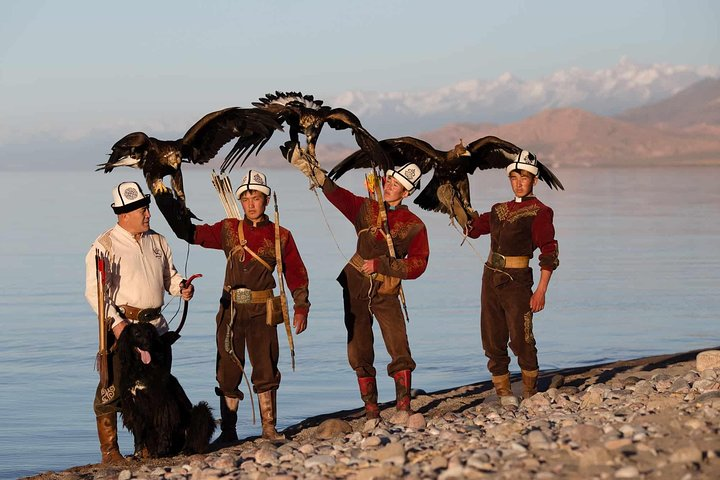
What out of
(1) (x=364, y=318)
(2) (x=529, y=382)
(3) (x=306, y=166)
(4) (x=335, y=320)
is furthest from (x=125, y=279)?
(4) (x=335, y=320)

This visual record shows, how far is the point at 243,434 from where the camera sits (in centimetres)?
1034

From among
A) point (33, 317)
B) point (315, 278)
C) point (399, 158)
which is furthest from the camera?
point (315, 278)

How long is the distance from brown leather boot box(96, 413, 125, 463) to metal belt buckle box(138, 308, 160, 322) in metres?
0.63

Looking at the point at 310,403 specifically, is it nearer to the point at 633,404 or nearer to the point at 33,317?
the point at 633,404

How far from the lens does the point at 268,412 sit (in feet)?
28.7

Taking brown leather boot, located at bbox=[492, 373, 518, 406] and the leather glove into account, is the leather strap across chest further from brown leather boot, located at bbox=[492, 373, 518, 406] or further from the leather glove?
brown leather boot, located at bbox=[492, 373, 518, 406]

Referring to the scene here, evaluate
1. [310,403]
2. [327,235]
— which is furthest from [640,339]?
[327,235]

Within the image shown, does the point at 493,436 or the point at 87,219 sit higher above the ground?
the point at 87,219

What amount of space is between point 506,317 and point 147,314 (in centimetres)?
264

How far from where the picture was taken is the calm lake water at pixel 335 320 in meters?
11.6

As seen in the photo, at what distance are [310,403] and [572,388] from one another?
250cm

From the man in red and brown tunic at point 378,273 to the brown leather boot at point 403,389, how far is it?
17mm

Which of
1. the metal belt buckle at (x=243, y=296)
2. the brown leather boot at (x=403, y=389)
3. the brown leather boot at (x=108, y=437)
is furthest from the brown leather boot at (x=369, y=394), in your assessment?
the brown leather boot at (x=108, y=437)

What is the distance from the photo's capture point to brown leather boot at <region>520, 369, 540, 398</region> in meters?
9.61
